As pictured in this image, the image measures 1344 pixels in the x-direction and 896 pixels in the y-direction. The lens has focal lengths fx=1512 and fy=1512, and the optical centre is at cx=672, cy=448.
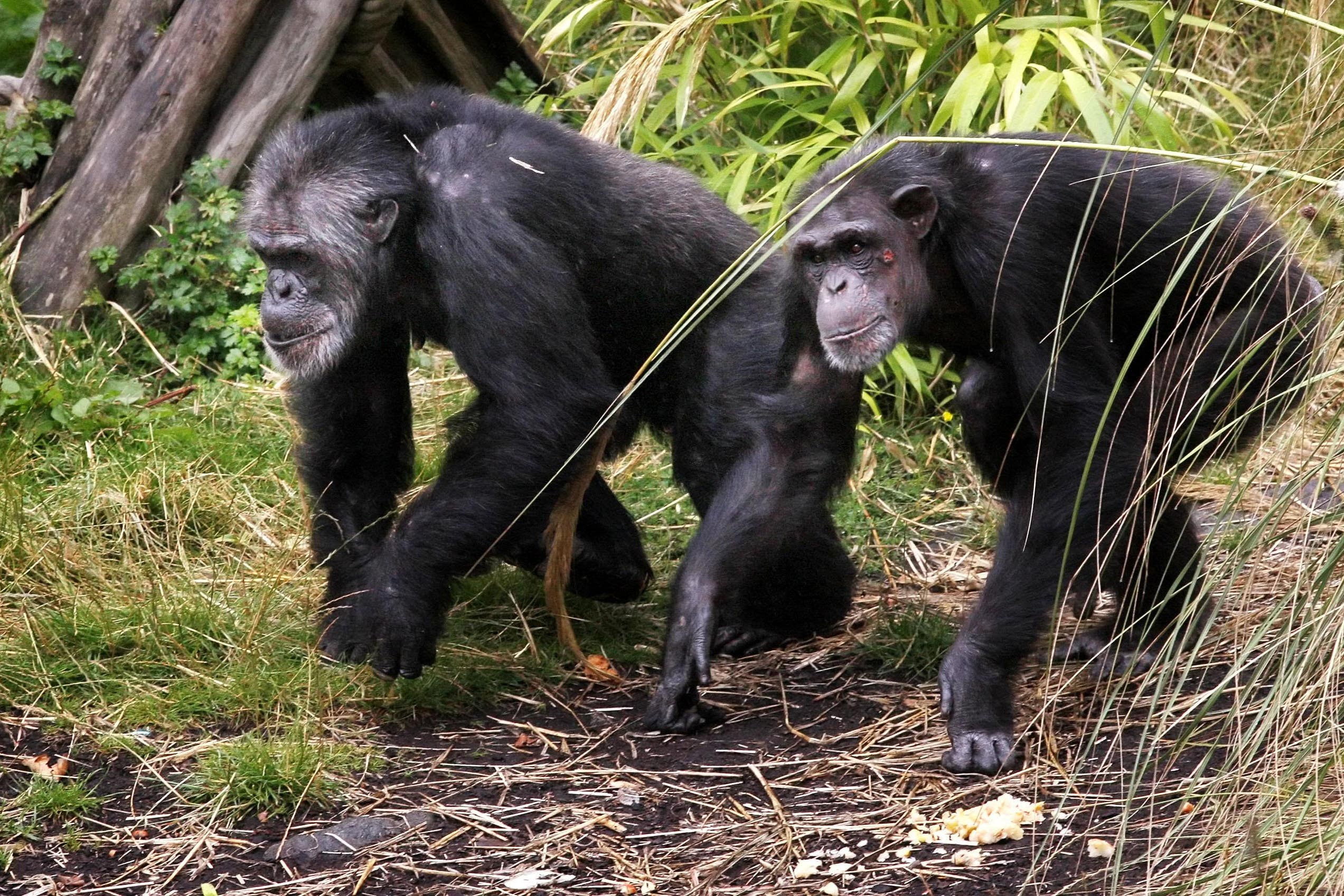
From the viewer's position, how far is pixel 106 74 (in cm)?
674

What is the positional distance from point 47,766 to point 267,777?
A: 667mm

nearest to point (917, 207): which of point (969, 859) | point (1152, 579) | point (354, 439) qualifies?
point (1152, 579)

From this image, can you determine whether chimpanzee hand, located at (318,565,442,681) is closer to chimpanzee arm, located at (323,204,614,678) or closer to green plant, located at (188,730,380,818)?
chimpanzee arm, located at (323,204,614,678)

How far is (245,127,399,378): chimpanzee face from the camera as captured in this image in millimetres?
4629

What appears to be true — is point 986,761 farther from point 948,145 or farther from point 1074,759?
point 948,145

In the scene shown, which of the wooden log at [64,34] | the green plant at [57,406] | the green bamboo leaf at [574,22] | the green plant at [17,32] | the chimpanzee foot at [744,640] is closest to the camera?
the chimpanzee foot at [744,640]

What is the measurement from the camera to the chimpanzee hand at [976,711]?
13.1ft


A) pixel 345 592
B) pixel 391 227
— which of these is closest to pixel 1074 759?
pixel 345 592

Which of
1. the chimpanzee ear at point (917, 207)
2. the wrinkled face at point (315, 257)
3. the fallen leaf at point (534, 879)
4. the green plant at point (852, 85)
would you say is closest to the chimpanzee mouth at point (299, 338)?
the wrinkled face at point (315, 257)

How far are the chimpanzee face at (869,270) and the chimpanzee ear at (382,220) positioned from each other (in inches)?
49.1

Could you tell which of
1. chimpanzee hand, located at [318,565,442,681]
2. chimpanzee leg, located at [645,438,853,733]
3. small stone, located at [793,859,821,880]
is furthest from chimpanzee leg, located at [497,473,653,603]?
small stone, located at [793,859,821,880]

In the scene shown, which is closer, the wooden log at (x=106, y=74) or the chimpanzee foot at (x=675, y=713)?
the chimpanzee foot at (x=675, y=713)

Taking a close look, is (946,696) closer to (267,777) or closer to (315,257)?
(267,777)

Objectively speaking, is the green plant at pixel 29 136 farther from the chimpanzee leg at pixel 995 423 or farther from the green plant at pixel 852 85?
the chimpanzee leg at pixel 995 423
